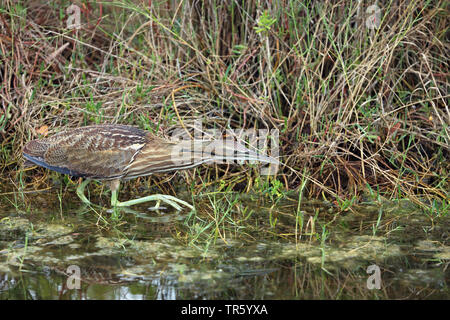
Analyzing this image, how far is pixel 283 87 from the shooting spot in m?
4.16

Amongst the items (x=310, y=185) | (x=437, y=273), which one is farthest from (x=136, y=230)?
(x=437, y=273)

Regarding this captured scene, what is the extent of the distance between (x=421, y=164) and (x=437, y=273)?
1.33 m

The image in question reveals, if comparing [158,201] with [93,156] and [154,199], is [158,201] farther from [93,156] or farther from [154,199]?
[93,156]

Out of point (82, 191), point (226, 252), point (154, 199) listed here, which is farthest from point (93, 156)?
point (226, 252)

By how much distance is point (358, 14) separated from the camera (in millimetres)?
3953

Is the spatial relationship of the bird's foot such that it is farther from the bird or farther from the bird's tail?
the bird's tail

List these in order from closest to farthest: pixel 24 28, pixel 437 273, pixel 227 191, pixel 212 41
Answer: pixel 437 273 → pixel 227 191 → pixel 212 41 → pixel 24 28

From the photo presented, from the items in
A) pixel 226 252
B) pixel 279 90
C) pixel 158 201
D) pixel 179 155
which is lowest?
pixel 226 252

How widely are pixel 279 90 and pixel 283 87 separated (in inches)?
3.8

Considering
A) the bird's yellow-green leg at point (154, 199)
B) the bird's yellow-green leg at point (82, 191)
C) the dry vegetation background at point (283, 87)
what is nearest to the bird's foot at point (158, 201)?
the bird's yellow-green leg at point (154, 199)

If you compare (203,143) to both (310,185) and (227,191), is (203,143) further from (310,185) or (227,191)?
(310,185)

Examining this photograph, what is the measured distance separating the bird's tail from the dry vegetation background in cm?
27

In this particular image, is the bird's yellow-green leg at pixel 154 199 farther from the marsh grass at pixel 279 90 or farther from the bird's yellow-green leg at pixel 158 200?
the marsh grass at pixel 279 90

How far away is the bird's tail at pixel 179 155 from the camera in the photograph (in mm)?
3539
